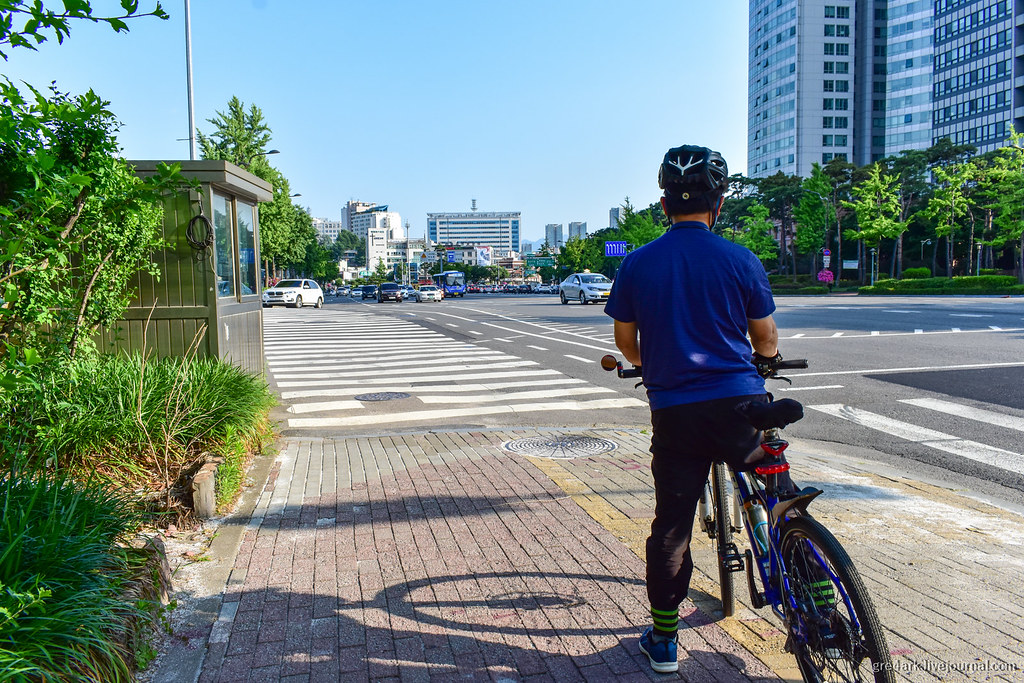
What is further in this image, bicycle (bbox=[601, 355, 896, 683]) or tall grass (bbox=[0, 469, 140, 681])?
tall grass (bbox=[0, 469, 140, 681])

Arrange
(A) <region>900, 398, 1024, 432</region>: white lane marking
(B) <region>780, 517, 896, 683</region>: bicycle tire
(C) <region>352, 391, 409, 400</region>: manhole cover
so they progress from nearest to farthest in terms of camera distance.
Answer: (B) <region>780, 517, 896, 683</region>: bicycle tire < (A) <region>900, 398, 1024, 432</region>: white lane marking < (C) <region>352, 391, 409, 400</region>: manhole cover

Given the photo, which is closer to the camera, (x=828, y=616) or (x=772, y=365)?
(x=828, y=616)

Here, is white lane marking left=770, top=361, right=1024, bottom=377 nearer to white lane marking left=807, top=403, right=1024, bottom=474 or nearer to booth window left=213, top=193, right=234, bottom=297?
white lane marking left=807, top=403, right=1024, bottom=474

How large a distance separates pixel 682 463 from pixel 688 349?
1.36 ft

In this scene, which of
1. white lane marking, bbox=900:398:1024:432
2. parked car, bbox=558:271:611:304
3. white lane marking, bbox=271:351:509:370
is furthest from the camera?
parked car, bbox=558:271:611:304


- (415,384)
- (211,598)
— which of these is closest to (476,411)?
(415,384)

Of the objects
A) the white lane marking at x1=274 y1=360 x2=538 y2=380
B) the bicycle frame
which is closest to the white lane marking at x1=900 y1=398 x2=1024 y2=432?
the bicycle frame

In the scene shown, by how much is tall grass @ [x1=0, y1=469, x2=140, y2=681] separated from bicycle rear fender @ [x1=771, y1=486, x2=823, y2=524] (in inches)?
90.9

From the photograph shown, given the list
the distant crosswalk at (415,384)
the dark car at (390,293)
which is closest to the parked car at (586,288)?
the dark car at (390,293)

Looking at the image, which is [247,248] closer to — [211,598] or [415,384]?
[415,384]

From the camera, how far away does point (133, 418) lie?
5.24 m

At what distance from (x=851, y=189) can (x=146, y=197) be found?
77481mm

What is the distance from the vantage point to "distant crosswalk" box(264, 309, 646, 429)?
9422mm

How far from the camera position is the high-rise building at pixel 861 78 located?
106 meters
